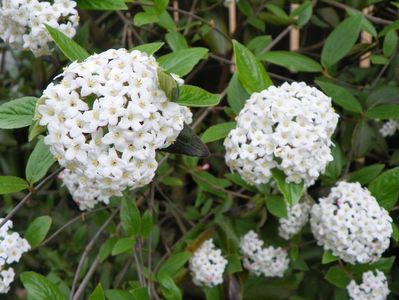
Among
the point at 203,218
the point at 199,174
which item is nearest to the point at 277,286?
the point at 203,218

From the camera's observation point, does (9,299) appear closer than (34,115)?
No

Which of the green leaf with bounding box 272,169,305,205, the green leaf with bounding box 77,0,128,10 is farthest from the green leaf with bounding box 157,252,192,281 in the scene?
the green leaf with bounding box 77,0,128,10

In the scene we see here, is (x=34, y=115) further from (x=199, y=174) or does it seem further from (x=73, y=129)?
(x=199, y=174)

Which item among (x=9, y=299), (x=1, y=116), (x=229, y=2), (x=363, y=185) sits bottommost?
(x=9, y=299)

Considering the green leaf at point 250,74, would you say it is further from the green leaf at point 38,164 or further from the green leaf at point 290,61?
the green leaf at point 38,164

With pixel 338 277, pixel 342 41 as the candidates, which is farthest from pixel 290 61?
pixel 338 277
